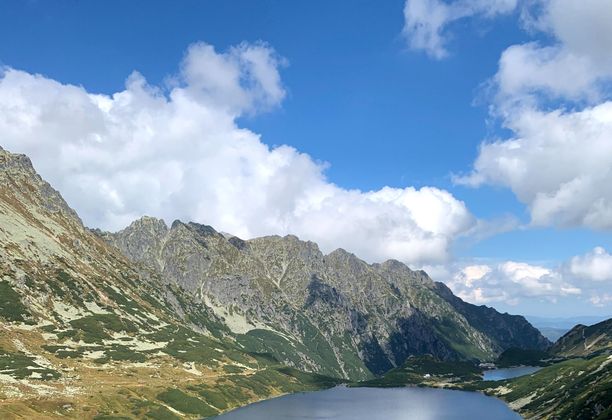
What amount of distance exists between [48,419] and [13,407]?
41.1 ft

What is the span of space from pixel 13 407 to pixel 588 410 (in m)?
208

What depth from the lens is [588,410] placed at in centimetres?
19888

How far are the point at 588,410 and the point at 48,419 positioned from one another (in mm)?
196892

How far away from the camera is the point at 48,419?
634 ft

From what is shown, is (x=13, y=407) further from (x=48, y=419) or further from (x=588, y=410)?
(x=588, y=410)

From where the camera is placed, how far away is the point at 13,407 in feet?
622

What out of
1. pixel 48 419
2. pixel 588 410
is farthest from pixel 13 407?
pixel 588 410

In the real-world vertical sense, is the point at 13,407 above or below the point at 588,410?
above
